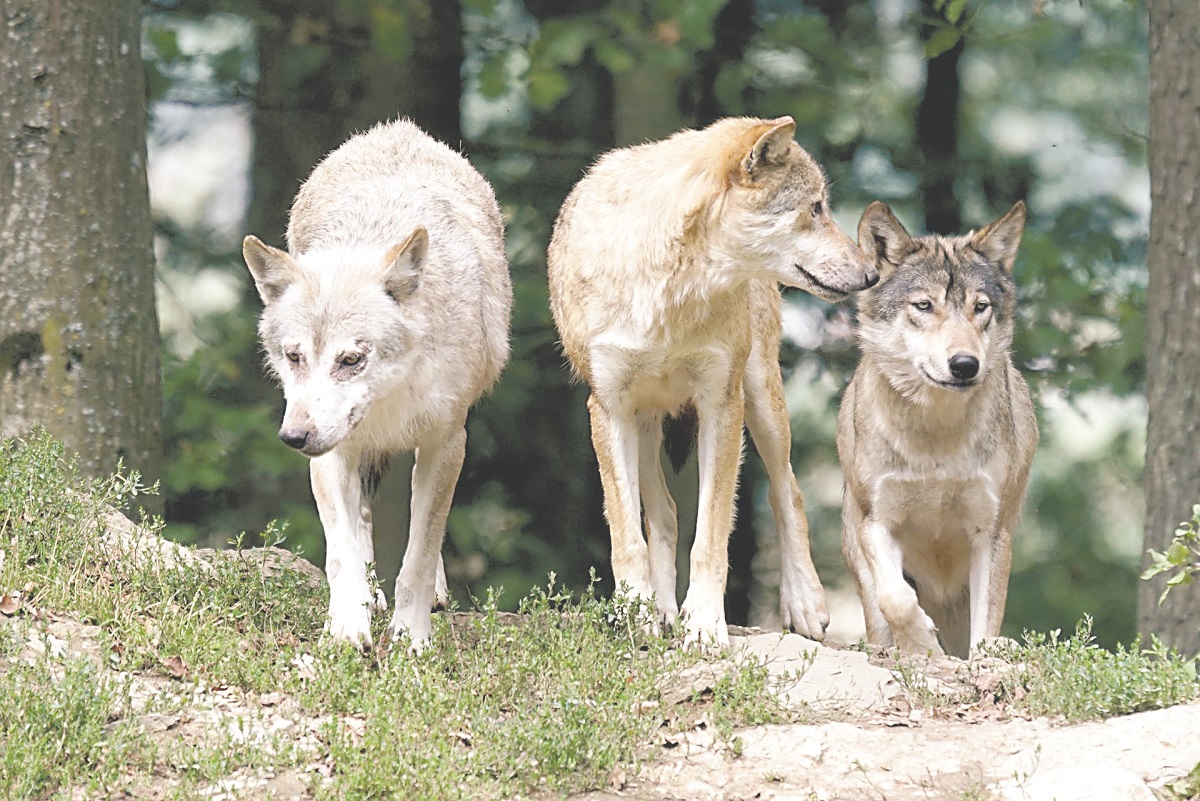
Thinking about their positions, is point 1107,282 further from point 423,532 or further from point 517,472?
point 423,532

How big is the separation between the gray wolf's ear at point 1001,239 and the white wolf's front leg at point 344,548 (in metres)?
3.49

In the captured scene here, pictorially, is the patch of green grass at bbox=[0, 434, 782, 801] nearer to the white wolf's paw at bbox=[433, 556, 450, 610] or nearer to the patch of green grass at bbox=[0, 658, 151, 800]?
the patch of green grass at bbox=[0, 658, 151, 800]

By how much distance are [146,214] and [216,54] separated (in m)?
5.05

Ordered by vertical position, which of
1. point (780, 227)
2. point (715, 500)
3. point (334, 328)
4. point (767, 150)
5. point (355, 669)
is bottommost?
point (355, 669)

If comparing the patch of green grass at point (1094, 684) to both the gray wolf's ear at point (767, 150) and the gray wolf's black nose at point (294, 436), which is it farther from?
the gray wolf's black nose at point (294, 436)

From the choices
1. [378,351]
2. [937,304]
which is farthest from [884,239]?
[378,351]

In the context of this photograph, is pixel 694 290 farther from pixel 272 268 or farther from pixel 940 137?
pixel 940 137

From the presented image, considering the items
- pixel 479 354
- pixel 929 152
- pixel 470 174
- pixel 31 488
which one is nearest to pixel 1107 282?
pixel 929 152

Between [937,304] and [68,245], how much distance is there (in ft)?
14.5

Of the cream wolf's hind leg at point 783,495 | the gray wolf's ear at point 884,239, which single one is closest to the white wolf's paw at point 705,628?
the cream wolf's hind leg at point 783,495

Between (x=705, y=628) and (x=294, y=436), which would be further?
(x=705, y=628)

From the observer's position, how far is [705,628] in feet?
20.6

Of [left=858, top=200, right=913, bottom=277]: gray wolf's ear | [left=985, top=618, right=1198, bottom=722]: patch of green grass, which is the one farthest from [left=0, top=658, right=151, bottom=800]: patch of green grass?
[left=858, top=200, right=913, bottom=277]: gray wolf's ear

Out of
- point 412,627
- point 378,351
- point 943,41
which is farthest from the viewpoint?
point 943,41
